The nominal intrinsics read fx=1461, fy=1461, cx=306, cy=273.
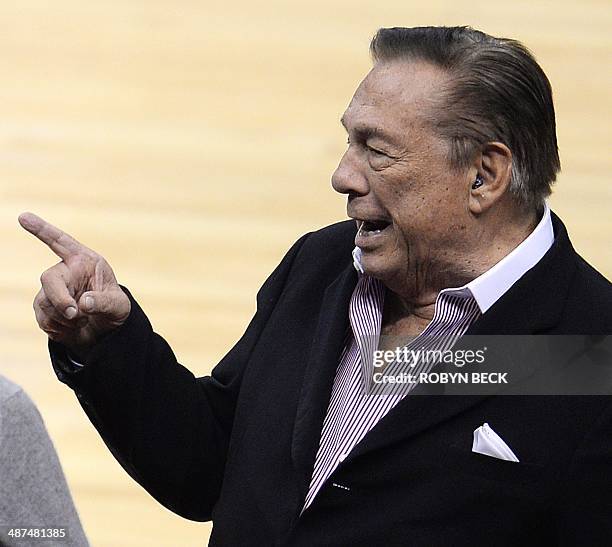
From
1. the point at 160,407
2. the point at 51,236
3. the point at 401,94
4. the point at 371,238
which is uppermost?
the point at 401,94

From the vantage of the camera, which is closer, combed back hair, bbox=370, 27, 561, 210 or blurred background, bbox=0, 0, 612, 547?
combed back hair, bbox=370, 27, 561, 210

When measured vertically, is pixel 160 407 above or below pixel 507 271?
below

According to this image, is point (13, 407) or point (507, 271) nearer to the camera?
point (13, 407)

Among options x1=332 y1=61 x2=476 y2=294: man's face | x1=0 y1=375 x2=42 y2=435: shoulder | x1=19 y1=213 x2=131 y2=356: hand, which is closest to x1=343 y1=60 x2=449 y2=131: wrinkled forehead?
x1=332 y1=61 x2=476 y2=294: man's face

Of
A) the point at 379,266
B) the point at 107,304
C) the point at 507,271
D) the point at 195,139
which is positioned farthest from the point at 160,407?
the point at 195,139

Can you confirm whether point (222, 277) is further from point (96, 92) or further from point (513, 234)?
point (513, 234)

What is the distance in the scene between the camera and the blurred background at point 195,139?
2.93 m

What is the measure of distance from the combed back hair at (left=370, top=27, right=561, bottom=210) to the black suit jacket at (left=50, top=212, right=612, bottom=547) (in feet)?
0.31

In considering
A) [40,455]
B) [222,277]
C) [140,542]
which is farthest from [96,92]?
[40,455]

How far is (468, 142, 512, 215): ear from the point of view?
1.50m

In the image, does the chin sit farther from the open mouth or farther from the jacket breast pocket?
the jacket breast pocket

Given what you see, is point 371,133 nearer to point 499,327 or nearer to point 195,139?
point 499,327

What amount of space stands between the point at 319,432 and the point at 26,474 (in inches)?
13.8

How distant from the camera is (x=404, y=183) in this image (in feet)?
4.89
